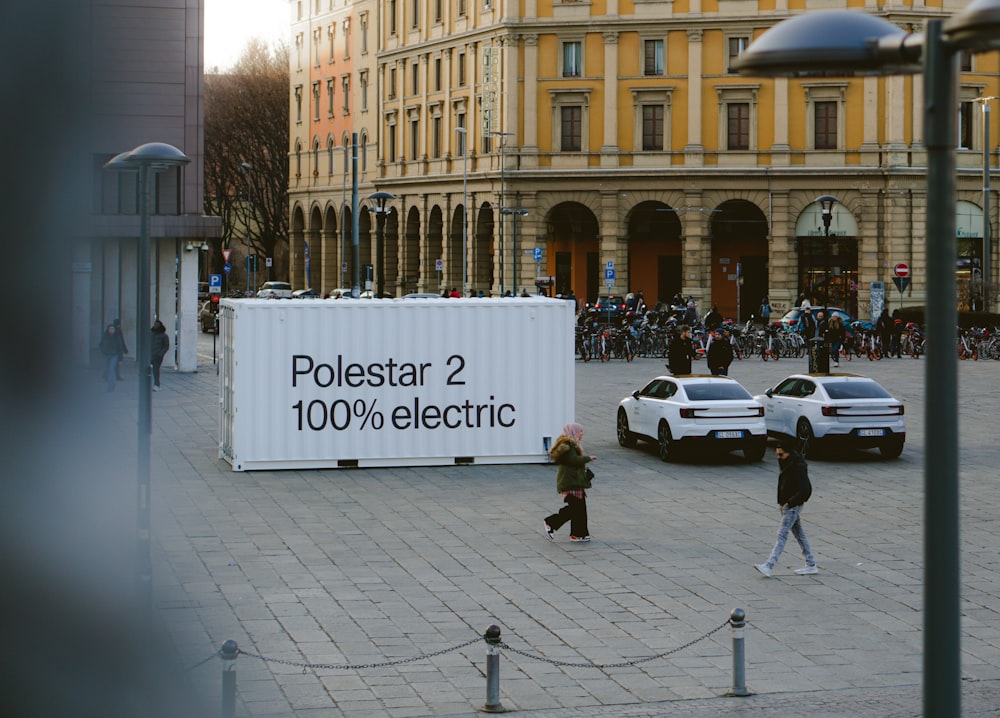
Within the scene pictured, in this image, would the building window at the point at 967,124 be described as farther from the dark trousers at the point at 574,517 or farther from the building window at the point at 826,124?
the dark trousers at the point at 574,517

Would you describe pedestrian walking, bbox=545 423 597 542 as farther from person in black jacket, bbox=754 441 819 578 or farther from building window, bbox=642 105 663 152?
building window, bbox=642 105 663 152

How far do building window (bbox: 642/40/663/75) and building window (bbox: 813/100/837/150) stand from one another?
832 cm

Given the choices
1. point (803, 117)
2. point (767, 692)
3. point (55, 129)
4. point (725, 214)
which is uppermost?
point (803, 117)

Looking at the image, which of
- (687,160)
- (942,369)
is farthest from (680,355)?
(687,160)

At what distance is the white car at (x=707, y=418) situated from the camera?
24922mm

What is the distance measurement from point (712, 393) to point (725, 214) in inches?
2133

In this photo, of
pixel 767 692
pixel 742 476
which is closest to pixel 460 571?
pixel 767 692

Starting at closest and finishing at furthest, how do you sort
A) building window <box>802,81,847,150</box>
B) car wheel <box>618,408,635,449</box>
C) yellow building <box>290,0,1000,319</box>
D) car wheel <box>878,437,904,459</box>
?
1. car wheel <box>878,437,904,459</box>
2. car wheel <box>618,408,635,449</box>
3. yellow building <box>290,0,1000,319</box>
4. building window <box>802,81,847,150</box>

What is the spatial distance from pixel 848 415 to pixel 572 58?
5515 cm

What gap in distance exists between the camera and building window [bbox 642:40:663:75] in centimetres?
7706

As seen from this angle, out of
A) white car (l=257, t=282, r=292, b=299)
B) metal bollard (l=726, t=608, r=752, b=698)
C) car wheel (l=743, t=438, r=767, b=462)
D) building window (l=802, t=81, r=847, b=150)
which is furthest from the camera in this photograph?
building window (l=802, t=81, r=847, b=150)

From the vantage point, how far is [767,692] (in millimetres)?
11023

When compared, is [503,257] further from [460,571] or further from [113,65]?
[113,65]

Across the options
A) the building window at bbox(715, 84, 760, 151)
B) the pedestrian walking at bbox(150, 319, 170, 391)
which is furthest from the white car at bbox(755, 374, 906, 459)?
the building window at bbox(715, 84, 760, 151)
